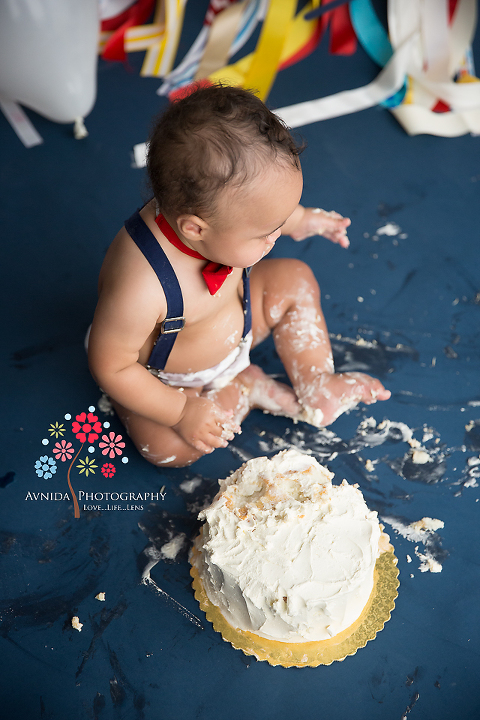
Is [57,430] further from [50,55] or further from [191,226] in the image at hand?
[50,55]

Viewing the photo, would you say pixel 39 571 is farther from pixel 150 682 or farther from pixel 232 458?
pixel 232 458

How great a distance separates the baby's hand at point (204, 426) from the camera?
0.95 meters

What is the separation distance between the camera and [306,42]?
1697 millimetres

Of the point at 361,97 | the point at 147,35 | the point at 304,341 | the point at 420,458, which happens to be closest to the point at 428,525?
the point at 420,458

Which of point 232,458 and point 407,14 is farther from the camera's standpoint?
point 407,14

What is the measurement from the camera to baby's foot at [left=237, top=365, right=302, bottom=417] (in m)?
1.09

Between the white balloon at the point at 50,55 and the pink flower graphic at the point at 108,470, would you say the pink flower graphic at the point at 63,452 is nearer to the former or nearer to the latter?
the pink flower graphic at the point at 108,470

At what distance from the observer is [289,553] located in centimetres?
82

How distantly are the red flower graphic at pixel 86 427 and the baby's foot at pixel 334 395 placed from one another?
1.22 ft

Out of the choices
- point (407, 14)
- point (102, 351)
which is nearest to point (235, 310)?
point (102, 351)

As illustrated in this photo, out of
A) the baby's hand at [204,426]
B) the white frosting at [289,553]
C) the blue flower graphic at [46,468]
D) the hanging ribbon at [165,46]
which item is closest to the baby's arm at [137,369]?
the baby's hand at [204,426]

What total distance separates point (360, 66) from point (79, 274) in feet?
3.29

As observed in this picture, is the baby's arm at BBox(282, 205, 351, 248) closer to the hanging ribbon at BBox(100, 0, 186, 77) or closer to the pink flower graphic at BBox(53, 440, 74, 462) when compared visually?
the pink flower graphic at BBox(53, 440, 74, 462)

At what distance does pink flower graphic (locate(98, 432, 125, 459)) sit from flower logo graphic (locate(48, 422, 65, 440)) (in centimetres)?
8
